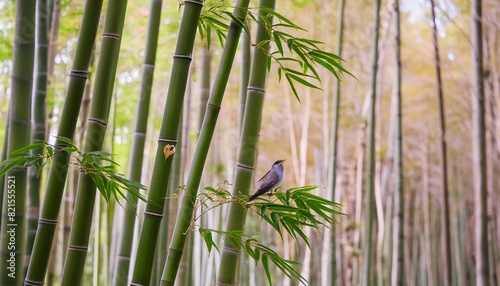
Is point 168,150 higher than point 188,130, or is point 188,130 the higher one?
point 188,130

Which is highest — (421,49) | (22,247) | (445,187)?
(421,49)

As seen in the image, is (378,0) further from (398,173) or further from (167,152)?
(167,152)

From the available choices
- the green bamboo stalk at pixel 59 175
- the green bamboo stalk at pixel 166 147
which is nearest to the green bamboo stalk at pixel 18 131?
the green bamboo stalk at pixel 59 175

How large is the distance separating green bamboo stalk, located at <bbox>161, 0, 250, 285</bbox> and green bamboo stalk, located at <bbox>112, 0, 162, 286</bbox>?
2.39 ft

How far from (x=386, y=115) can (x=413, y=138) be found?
3.50 ft

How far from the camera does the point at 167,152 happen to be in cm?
147

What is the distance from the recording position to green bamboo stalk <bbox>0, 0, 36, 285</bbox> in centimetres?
174

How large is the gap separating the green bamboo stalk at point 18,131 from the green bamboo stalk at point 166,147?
0.47 m

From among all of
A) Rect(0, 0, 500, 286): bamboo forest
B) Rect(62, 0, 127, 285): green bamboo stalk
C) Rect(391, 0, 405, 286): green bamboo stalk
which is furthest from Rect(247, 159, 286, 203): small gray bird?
Rect(391, 0, 405, 286): green bamboo stalk

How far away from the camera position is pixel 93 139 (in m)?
1.59

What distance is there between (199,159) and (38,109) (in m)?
0.88

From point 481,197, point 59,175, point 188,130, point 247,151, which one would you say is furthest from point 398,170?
point 59,175

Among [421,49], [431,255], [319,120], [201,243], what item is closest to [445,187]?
[201,243]

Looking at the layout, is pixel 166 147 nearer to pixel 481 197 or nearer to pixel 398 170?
pixel 481 197
